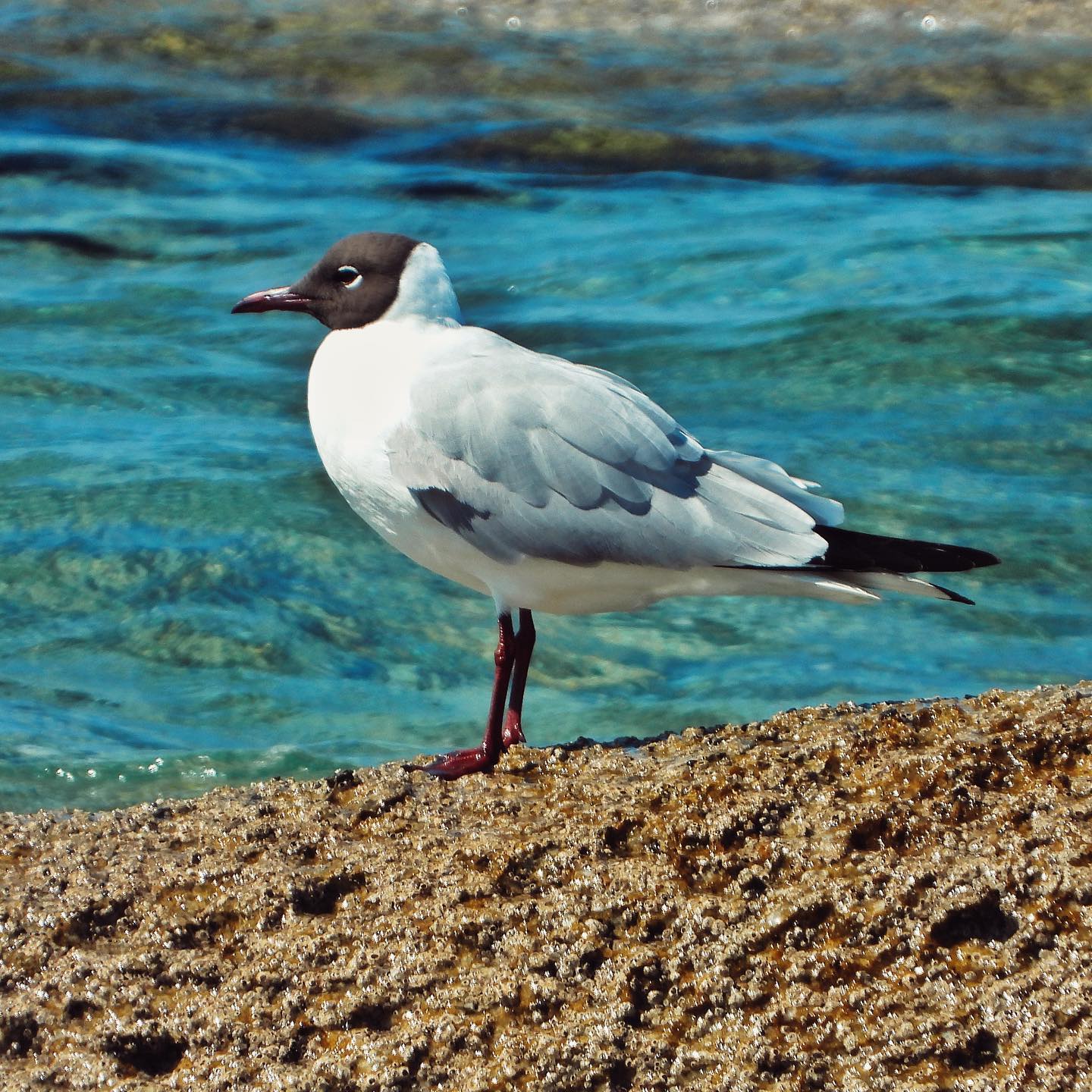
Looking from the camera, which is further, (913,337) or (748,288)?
(748,288)

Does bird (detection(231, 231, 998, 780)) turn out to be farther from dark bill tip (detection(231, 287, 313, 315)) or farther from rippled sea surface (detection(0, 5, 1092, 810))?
rippled sea surface (detection(0, 5, 1092, 810))

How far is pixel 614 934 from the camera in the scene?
3.10 metres

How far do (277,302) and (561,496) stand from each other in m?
1.24

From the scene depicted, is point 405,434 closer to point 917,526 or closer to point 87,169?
point 917,526

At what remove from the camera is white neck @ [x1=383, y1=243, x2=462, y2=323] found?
191 inches

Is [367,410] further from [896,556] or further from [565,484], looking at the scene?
[896,556]

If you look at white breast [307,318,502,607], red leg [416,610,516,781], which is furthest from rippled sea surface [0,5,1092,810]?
white breast [307,318,502,607]

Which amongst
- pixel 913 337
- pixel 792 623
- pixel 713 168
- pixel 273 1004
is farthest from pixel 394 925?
pixel 713 168

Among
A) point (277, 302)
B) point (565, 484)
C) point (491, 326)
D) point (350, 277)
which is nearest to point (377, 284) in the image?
point (350, 277)

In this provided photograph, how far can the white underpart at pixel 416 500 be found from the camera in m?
4.48

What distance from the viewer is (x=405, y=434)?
4.46 metres

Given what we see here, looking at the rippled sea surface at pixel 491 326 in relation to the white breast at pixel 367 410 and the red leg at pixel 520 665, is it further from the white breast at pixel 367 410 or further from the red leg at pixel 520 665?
the white breast at pixel 367 410

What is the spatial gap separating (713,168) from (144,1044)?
10.2 m

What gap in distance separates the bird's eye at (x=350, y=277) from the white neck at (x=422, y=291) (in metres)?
0.14
